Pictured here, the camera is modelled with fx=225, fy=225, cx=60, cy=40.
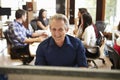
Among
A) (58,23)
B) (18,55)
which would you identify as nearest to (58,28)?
(58,23)

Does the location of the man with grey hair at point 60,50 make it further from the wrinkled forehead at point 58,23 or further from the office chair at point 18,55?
the office chair at point 18,55

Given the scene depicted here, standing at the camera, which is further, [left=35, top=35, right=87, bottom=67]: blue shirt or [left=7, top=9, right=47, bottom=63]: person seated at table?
[left=7, top=9, right=47, bottom=63]: person seated at table

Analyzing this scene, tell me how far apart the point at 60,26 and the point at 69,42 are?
16 centimetres

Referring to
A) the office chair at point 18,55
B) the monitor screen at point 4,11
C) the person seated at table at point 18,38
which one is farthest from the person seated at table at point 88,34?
the monitor screen at point 4,11

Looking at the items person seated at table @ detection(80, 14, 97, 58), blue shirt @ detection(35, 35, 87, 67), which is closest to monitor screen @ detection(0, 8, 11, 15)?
person seated at table @ detection(80, 14, 97, 58)

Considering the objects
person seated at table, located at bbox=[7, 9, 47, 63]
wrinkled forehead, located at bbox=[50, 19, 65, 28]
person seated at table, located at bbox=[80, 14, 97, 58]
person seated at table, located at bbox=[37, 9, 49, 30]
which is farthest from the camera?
person seated at table, located at bbox=[37, 9, 49, 30]

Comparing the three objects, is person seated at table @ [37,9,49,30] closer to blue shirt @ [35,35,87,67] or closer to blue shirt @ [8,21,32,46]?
blue shirt @ [8,21,32,46]

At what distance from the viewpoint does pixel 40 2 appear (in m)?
8.05

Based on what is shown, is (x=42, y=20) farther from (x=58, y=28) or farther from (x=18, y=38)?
(x=58, y=28)

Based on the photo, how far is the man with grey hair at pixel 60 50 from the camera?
71.3 inches

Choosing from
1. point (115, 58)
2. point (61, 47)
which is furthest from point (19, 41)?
point (61, 47)

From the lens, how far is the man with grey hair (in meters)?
1.81

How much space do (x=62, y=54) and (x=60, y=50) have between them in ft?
0.12

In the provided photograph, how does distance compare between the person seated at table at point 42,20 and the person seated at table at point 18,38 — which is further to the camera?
the person seated at table at point 42,20
